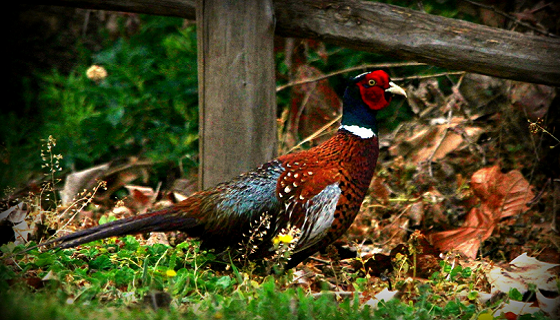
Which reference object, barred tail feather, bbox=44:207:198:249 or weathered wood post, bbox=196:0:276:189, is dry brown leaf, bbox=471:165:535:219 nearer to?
weathered wood post, bbox=196:0:276:189

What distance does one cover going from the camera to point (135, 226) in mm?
2746

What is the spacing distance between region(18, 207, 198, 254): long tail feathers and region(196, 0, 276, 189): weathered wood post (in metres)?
0.51

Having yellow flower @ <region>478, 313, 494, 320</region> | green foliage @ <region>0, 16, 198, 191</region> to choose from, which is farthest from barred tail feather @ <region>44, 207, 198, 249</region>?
green foliage @ <region>0, 16, 198, 191</region>

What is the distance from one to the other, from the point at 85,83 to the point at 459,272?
347 cm

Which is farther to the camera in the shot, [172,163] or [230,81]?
[172,163]

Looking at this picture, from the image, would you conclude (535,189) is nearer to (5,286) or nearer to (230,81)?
(230,81)

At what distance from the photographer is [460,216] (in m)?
4.14

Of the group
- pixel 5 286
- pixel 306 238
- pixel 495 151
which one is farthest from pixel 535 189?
pixel 5 286

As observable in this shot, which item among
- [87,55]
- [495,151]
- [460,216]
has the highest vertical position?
[87,55]

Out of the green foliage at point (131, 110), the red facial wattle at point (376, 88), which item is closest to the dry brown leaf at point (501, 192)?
the red facial wattle at point (376, 88)

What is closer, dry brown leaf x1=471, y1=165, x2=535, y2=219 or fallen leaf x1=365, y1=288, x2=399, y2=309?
fallen leaf x1=365, y1=288, x2=399, y2=309

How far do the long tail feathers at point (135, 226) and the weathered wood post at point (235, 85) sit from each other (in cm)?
51

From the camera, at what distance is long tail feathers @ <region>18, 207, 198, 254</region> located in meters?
2.66

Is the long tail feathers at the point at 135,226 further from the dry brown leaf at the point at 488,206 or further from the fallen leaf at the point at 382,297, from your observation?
the dry brown leaf at the point at 488,206
